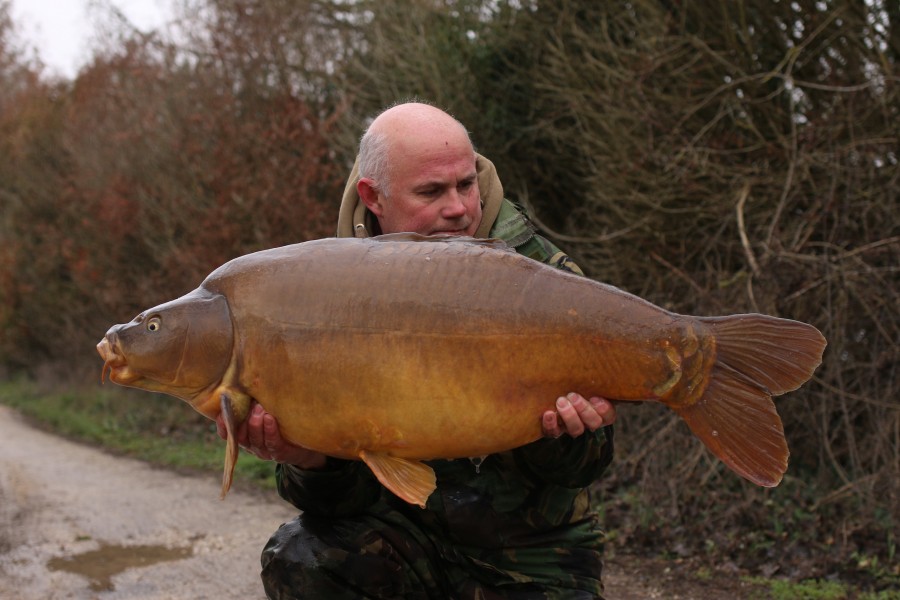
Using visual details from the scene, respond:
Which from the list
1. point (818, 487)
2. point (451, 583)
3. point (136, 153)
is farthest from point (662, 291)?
point (136, 153)

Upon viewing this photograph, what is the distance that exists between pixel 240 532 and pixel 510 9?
4498 mm

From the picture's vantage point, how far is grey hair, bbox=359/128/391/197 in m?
2.98

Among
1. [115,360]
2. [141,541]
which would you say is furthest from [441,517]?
[141,541]

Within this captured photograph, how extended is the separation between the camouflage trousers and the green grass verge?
4.14m

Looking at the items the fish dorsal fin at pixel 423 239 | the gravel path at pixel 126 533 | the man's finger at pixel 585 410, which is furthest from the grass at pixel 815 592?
the fish dorsal fin at pixel 423 239

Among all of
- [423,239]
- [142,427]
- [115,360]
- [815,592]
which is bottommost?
[142,427]

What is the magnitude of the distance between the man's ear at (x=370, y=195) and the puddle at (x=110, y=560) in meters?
2.94

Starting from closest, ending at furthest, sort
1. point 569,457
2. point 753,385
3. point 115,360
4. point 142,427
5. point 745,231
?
point 753,385, point 115,360, point 569,457, point 745,231, point 142,427

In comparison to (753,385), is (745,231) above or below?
below

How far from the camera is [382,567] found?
2891 mm

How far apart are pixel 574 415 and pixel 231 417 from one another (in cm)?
79

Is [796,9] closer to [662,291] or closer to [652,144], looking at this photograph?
[652,144]

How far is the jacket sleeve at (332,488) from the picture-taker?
2.78 meters

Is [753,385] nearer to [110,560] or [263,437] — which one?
[263,437]
